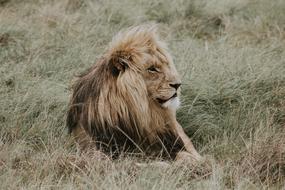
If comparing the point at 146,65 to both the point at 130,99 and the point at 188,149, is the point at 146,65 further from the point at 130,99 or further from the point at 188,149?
the point at 188,149

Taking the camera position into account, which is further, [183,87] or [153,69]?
[183,87]

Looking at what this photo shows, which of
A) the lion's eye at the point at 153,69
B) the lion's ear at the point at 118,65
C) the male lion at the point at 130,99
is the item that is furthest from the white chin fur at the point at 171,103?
the lion's ear at the point at 118,65

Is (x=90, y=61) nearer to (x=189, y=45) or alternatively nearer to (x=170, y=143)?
(x=189, y=45)

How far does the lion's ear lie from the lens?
133 inches

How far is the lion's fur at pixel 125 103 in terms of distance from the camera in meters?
3.35

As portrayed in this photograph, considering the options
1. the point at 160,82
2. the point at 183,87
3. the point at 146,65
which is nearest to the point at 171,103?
the point at 160,82

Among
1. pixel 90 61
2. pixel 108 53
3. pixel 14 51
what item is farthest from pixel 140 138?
pixel 14 51

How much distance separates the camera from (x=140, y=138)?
346 centimetres

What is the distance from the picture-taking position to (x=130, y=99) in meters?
3.34

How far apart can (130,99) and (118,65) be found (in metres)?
0.18

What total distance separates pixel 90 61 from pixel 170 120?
1.60 meters

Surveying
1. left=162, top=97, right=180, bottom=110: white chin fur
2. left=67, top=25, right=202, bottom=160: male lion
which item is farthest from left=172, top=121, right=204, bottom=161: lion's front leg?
left=162, top=97, right=180, bottom=110: white chin fur

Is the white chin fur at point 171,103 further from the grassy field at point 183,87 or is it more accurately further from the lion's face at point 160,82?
the grassy field at point 183,87

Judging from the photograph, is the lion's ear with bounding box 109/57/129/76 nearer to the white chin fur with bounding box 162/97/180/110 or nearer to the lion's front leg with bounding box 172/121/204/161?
the white chin fur with bounding box 162/97/180/110
